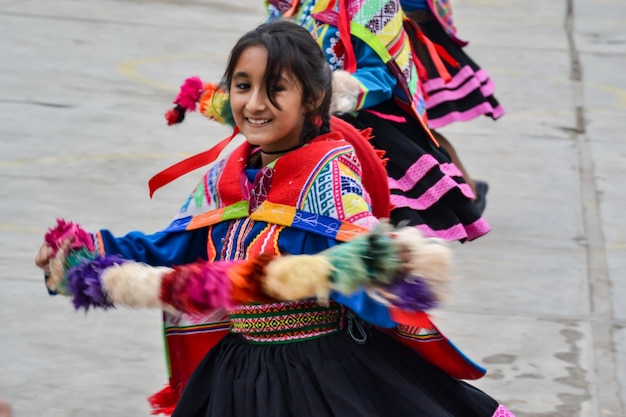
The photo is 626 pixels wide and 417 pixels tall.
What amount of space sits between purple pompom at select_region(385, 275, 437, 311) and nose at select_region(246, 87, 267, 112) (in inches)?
26.5

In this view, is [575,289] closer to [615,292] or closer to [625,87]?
[615,292]

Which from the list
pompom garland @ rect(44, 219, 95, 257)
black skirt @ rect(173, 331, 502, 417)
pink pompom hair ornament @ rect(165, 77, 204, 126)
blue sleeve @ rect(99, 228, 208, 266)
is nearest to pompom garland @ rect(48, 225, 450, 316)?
pompom garland @ rect(44, 219, 95, 257)

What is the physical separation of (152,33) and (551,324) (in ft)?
22.2

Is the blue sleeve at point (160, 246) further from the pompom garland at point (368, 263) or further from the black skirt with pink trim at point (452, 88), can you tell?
the black skirt with pink trim at point (452, 88)

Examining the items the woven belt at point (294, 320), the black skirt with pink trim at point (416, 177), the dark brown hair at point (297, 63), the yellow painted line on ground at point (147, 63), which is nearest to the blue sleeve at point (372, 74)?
the black skirt with pink trim at point (416, 177)

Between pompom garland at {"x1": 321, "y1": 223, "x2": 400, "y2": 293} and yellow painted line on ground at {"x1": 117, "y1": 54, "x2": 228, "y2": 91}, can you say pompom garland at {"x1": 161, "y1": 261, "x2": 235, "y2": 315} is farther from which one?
yellow painted line on ground at {"x1": 117, "y1": 54, "x2": 228, "y2": 91}

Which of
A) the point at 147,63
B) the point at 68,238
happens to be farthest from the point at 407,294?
the point at 147,63

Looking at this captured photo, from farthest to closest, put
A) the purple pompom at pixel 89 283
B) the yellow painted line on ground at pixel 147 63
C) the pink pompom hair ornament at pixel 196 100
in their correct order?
Result: 1. the yellow painted line on ground at pixel 147 63
2. the pink pompom hair ornament at pixel 196 100
3. the purple pompom at pixel 89 283

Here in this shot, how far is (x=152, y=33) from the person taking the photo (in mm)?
11344

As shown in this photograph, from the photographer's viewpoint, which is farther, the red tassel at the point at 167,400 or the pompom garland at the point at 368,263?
the red tassel at the point at 167,400

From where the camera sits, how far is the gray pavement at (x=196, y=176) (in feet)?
16.1

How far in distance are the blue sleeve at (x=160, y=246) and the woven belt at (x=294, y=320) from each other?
0.32 meters

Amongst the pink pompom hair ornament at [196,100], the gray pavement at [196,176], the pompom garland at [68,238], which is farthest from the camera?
the gray pavement at [196,176]

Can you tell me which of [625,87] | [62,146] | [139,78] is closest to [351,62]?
[62,146]
